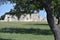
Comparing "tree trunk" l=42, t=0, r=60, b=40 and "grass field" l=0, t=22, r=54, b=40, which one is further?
"grass field" l=0, t=22, r=54, b=40

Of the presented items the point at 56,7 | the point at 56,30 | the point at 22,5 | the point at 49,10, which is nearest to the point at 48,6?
the point at 49,10

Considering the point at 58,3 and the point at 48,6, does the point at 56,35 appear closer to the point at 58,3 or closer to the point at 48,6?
the point at 48,6

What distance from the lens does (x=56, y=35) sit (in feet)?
40.5

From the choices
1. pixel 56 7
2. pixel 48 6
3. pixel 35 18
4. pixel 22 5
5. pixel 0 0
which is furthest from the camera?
pixel 35 18

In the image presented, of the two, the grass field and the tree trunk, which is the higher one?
the tree trunk

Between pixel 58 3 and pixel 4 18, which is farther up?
pixel 58 3

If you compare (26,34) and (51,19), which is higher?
(51,19)

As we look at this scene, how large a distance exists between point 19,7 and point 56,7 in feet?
18.7

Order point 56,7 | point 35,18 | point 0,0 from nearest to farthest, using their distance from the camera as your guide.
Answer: point 0,0, point 56,7, point 35,18

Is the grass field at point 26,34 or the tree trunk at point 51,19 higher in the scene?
the tree trunk at point 51,19

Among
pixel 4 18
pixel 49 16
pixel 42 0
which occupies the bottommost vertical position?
pixel 4 18

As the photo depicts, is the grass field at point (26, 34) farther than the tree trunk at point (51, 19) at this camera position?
Yes

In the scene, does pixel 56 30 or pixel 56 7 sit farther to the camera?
pixel 56 7

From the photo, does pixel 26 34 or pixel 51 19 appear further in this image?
pixel 26 34
